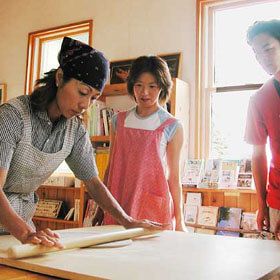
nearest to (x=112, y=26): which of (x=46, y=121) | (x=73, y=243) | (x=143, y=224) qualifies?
(x=46, y=121)

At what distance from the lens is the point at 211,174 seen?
301 centimetres

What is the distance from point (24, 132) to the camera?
1249 mm

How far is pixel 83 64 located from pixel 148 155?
654 millimetres

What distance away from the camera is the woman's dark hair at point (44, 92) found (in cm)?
132

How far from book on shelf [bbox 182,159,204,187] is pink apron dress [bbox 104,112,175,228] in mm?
1174

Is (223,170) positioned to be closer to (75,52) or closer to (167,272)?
(75,52)

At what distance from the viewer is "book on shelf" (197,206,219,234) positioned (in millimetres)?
2932

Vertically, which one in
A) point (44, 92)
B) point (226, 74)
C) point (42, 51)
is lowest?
point (44, 92)

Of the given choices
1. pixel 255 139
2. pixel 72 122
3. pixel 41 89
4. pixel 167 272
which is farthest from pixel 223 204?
pixel 167 272

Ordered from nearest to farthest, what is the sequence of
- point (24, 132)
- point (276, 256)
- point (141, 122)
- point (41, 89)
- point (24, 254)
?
1. point (24, 254)
2. point (276, 256)
3. point (24, 132)
4. point (41, 89)
5. point (141, 122)

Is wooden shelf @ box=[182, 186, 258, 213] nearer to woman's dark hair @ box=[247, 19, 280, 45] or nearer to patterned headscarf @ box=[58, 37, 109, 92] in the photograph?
woman's dark hair @ box=[247, 19, 280, 45]

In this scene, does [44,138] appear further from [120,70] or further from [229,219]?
[120,70]

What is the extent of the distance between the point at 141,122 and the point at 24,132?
763 millimetres

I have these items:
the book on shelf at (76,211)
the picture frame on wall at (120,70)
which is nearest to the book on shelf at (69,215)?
the book on shelf at (76,211)
